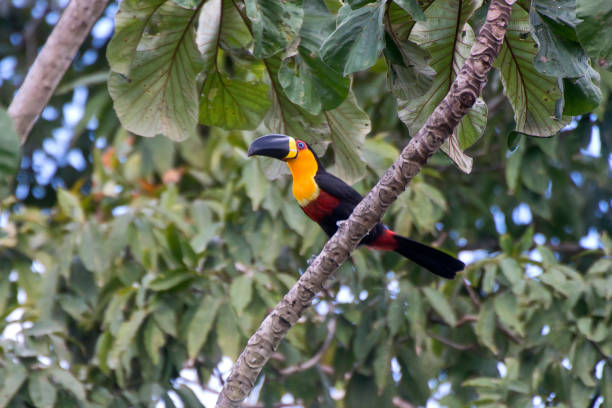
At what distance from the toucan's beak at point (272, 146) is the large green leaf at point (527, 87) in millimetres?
1033

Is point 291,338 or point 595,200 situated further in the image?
point 595,200

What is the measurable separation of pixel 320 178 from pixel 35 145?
3787 mm

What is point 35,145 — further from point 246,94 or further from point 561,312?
point 561,312

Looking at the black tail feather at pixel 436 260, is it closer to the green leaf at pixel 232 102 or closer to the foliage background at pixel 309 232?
the foliage background at pixel 309 232

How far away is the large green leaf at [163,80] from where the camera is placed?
312cm

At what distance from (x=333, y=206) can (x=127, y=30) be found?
1386 mm

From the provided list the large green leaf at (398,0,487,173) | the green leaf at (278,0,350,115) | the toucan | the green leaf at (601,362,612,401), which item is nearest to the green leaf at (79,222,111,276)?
the toucan

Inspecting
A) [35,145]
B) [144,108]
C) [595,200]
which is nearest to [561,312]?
[595,200]

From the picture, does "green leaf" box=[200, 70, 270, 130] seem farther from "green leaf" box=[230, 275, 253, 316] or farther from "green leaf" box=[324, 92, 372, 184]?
"green leaf" box=[230, 275, 253, 316]

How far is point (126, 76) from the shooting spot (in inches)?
125

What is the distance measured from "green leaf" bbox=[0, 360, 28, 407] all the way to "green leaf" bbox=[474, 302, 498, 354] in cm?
233

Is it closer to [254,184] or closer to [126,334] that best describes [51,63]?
[254,184]

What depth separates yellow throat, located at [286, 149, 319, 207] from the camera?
3.85 meters

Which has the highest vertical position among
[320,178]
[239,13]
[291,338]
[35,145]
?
[239,13]
